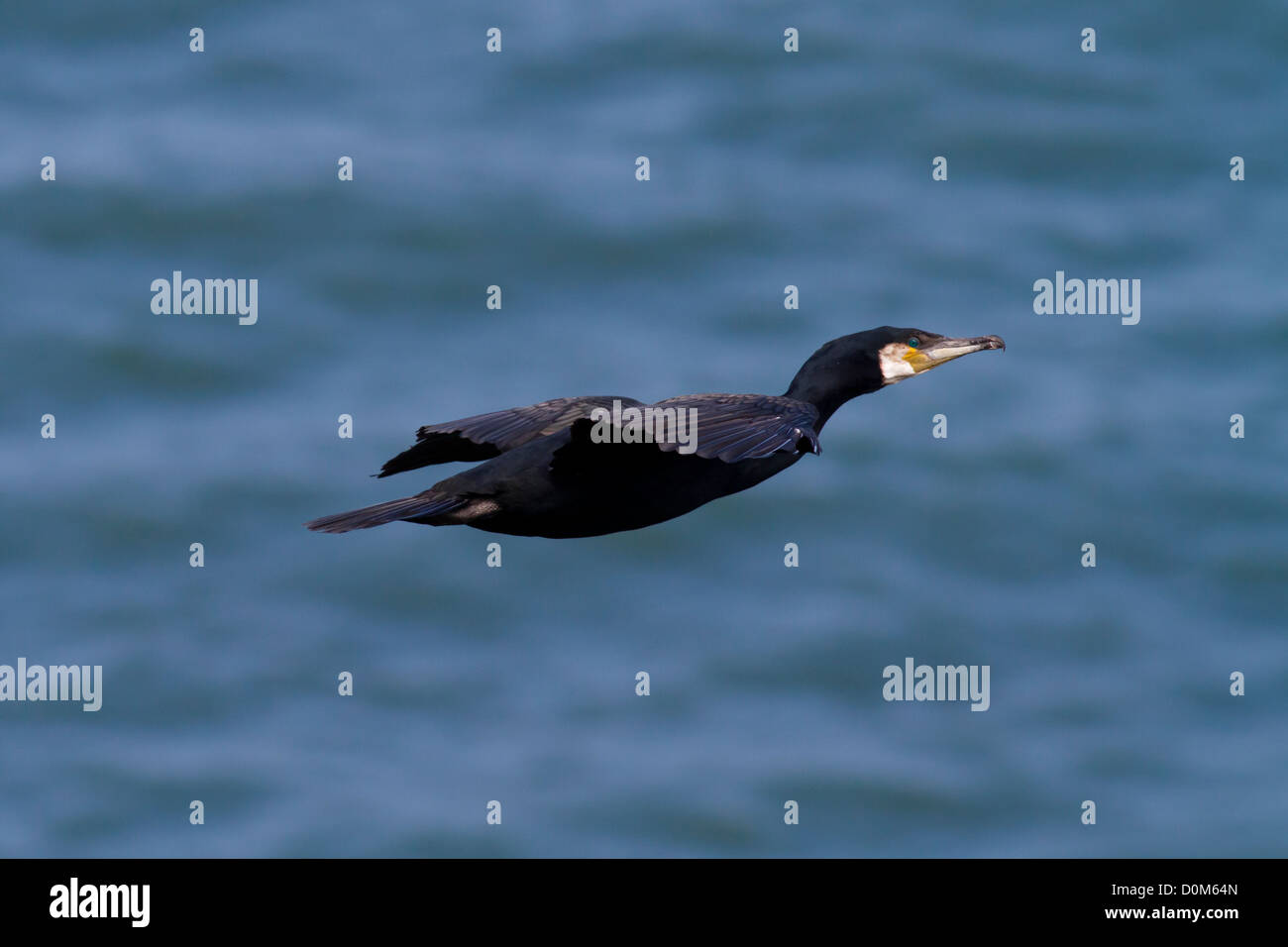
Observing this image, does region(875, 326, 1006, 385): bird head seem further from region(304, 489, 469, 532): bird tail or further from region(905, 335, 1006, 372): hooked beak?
region(304, 489, 469, 532): bird tail

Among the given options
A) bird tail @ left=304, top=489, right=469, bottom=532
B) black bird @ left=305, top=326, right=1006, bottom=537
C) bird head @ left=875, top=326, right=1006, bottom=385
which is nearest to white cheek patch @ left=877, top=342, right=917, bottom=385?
bird head @ left=875, top=326, right=1006, bottom=385

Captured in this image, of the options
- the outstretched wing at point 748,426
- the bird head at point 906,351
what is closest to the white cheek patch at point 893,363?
the bird head at point 906,351

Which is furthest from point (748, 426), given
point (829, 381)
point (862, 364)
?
point (862, 364)

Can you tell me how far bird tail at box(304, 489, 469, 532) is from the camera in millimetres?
11625

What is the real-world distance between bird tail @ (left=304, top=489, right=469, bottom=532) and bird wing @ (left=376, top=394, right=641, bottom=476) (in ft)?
1.99

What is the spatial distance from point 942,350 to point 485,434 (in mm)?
3168

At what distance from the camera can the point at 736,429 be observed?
1162 cm

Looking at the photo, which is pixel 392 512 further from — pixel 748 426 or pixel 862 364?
pixel 862 364

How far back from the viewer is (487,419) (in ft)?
43.5

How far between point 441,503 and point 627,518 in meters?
1.07

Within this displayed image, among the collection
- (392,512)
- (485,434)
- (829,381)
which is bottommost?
(392,512)

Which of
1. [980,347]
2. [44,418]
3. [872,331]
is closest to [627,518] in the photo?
[872,331]
